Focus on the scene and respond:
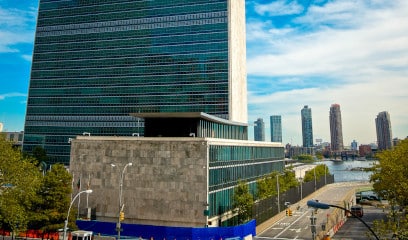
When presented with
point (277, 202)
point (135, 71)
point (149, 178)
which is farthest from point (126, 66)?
point (149, 178)

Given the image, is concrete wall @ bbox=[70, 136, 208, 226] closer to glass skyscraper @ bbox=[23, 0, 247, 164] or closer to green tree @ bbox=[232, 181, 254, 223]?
green tree @ bbox=[232, 181, 254, 223]

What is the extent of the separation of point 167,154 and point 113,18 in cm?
9727

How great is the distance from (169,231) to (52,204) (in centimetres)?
1636

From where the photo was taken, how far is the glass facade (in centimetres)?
5361

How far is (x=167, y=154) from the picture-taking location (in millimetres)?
53250

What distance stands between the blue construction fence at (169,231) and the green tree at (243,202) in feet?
18.5

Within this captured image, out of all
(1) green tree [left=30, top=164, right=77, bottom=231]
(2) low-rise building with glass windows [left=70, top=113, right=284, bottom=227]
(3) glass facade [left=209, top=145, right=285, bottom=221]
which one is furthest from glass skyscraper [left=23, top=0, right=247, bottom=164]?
(1) green tree [left=30, top=164, right=77, bottom=231]

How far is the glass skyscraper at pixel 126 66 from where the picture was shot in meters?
117

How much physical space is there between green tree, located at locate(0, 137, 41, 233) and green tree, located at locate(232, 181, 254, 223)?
31.6 m

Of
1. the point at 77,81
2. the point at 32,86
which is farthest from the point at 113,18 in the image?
the point at 32,86

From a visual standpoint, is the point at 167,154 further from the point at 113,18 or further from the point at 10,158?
the point at 113,18

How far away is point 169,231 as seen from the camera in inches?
1831

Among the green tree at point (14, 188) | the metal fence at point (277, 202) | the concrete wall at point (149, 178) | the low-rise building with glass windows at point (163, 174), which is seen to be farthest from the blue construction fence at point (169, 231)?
the green tree at point (14, 188)

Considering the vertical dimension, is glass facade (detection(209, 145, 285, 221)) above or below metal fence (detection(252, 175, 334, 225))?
above
